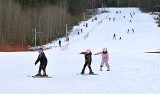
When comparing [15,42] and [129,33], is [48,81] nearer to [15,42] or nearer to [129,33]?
[15,42]

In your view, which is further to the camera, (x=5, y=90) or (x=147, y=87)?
(x=147, y=87)

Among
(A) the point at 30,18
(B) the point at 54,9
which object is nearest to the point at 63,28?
(B) the point at 54,9

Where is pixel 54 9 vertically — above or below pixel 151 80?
above

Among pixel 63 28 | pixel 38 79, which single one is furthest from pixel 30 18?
pixel 38 79

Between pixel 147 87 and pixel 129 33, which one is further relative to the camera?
pixel 129 33

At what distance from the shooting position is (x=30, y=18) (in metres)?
63.8

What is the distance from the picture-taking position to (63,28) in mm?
73812

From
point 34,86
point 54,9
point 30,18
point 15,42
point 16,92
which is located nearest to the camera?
point 16,92

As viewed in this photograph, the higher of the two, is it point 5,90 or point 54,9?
point 54,9

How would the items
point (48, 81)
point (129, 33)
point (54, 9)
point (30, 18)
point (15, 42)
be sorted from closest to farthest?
point (48, 81) < point (15, 42) < point (30, 18) < point (54, 9) < point (129, 33)

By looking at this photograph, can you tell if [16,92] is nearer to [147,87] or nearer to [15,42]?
→ [147,87]

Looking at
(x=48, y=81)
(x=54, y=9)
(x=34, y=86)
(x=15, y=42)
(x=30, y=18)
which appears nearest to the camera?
(x=34, y=86)

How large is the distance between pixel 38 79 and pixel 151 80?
4744 mm

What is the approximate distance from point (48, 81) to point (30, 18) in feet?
156
